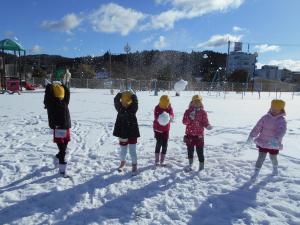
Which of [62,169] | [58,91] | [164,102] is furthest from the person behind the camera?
[164,102]

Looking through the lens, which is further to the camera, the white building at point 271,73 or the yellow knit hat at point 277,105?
the white building at point 271,73

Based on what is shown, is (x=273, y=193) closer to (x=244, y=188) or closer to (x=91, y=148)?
(x=244, y=188)

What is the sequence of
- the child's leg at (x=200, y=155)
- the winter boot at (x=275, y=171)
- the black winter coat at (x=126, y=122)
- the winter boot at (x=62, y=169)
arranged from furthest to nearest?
the child's leg at (x=200, y=155) → the winter boot at (x=275, y=171) → the black winter coat at (x=126, y=122) → the winter boot at (x=62, y=169)

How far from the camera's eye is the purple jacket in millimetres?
6109

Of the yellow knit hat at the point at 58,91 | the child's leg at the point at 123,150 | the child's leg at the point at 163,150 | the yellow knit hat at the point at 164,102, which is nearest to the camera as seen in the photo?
the yellow knit hat at the point at 58,91

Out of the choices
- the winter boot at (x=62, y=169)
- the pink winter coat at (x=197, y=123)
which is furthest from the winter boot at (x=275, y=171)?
the winter boot at (x=62, y=169)

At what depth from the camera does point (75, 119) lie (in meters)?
13.5

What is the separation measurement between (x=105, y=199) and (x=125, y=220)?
76cm

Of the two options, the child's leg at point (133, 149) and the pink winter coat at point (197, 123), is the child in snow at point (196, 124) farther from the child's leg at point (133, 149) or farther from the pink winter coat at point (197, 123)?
the child's leg at point (133, 149)

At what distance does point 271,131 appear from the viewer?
6152 millimetres

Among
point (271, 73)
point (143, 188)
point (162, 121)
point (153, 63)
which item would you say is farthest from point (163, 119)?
point (271, 73)

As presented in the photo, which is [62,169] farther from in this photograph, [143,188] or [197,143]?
[197,143]

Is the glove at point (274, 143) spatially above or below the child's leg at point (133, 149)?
above

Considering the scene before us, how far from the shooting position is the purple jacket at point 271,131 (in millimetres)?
6109
